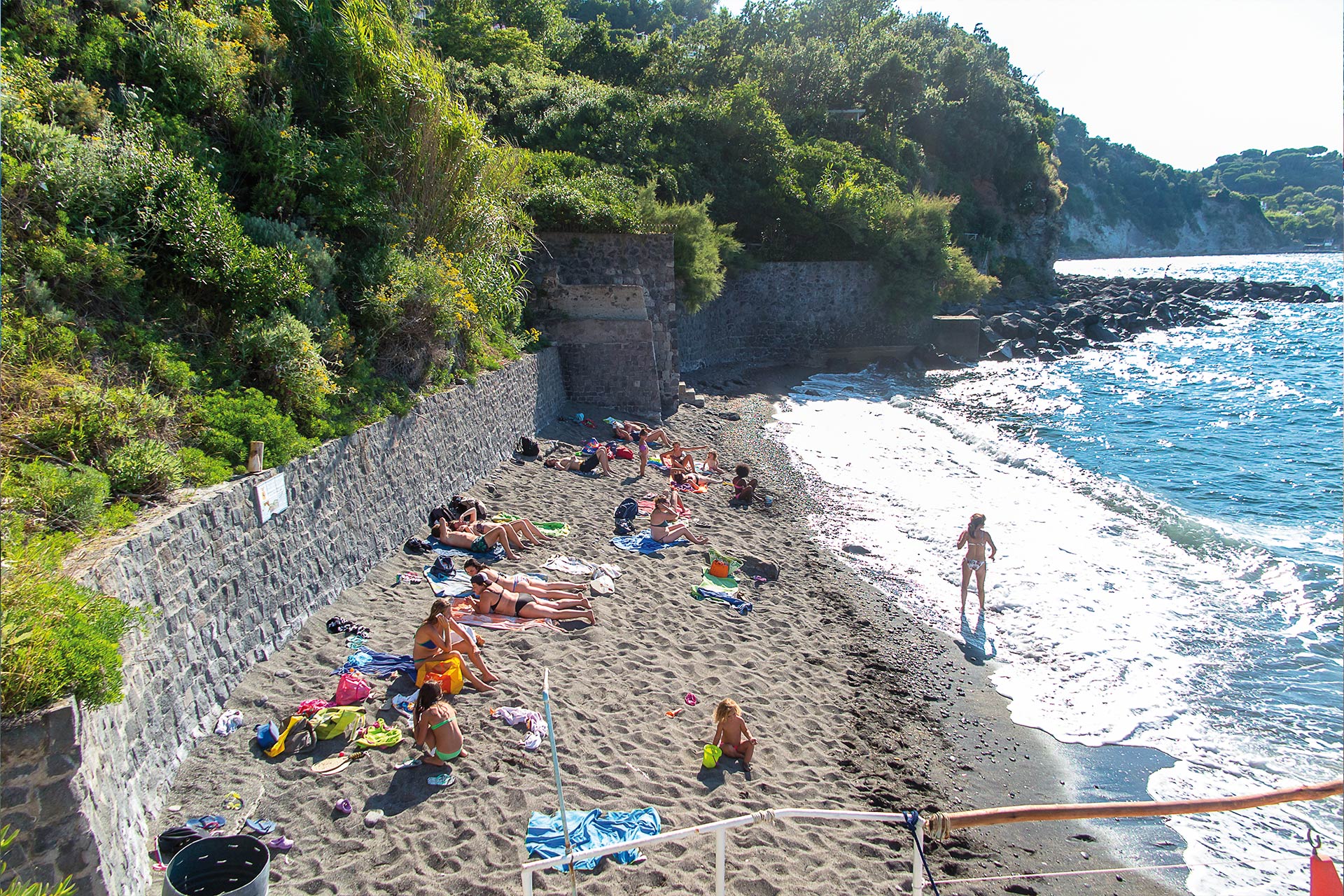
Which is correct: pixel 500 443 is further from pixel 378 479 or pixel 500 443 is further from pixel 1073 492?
pixel 1073 492

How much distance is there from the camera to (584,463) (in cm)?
1403

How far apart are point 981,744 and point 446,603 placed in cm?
528

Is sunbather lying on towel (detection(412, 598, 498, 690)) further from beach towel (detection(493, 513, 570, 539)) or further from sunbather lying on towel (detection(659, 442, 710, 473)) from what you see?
sunbather lying on towel (detection(659, 442, 710, 473))

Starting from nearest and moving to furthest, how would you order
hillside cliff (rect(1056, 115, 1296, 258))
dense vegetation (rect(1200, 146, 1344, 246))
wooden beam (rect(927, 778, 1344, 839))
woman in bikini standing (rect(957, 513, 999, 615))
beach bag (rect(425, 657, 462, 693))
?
wooden beam (rect(927, 778, 1344, 839)), beach bag (rect(425, 657, 462, 693)), woman in bikini standing (rect(957, 513, 999, 615)), hillside cliff (rect(1056, 115, 1296, 258)), dense vegetation (rect(1200, 146, 1344, 246))

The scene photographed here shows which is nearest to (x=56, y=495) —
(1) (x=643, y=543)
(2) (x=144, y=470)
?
(2) (x=144, y=470)

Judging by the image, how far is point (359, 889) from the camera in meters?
4.76

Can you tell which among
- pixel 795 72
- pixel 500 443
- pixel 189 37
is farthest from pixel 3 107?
pixel 795 72

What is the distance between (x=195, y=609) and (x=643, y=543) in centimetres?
608

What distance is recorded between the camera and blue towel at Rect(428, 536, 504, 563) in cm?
976

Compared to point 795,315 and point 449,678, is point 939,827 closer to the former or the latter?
point 449,678

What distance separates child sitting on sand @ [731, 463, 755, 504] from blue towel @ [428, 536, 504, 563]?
5.03m

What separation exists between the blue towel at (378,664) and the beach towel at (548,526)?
3.79 metres

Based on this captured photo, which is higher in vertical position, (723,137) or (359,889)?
(723,137)

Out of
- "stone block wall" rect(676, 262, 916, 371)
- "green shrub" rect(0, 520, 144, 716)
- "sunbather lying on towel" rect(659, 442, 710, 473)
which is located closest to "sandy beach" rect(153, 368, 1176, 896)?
"green shrub" rect(0, 520, 144, 716)
